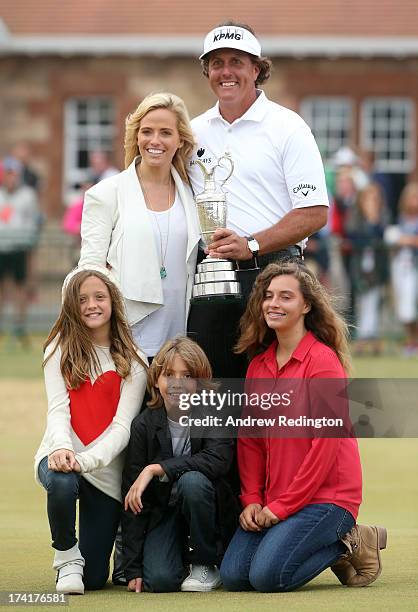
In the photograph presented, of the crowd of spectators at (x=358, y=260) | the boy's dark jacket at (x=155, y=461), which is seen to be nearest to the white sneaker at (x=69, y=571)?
the boy's dark jacket at (x=155, y=461)

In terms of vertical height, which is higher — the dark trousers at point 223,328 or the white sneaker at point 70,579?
the dark trousers at point 223,328

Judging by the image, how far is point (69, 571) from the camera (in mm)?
7062

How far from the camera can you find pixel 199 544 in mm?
7230

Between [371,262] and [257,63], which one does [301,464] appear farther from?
[371,262]

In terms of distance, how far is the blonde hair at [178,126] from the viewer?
7.71m

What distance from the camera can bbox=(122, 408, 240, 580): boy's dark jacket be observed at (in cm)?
723

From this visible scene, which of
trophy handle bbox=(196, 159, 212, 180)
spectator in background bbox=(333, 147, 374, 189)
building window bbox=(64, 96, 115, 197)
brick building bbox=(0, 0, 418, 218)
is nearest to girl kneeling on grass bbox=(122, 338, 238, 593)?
trophy handle bbox=(196, 159, 212, 180)

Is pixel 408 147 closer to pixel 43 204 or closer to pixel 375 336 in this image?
pixel 43 204

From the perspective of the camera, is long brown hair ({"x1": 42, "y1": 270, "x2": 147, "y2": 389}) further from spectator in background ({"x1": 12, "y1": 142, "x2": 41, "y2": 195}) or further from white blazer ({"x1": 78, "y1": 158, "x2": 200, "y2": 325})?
spectator in background ({"x1": 12, "y1": 142, "x2": 41, "y2": 195})

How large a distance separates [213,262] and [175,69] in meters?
21.4

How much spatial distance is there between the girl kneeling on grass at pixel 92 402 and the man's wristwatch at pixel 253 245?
62 cm

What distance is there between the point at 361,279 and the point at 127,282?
38.9ft

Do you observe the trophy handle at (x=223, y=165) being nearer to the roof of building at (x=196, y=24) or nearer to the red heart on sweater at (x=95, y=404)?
the red heart on sweater at (x=95, y=404)

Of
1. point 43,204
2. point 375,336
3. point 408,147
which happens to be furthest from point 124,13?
point 375,336
